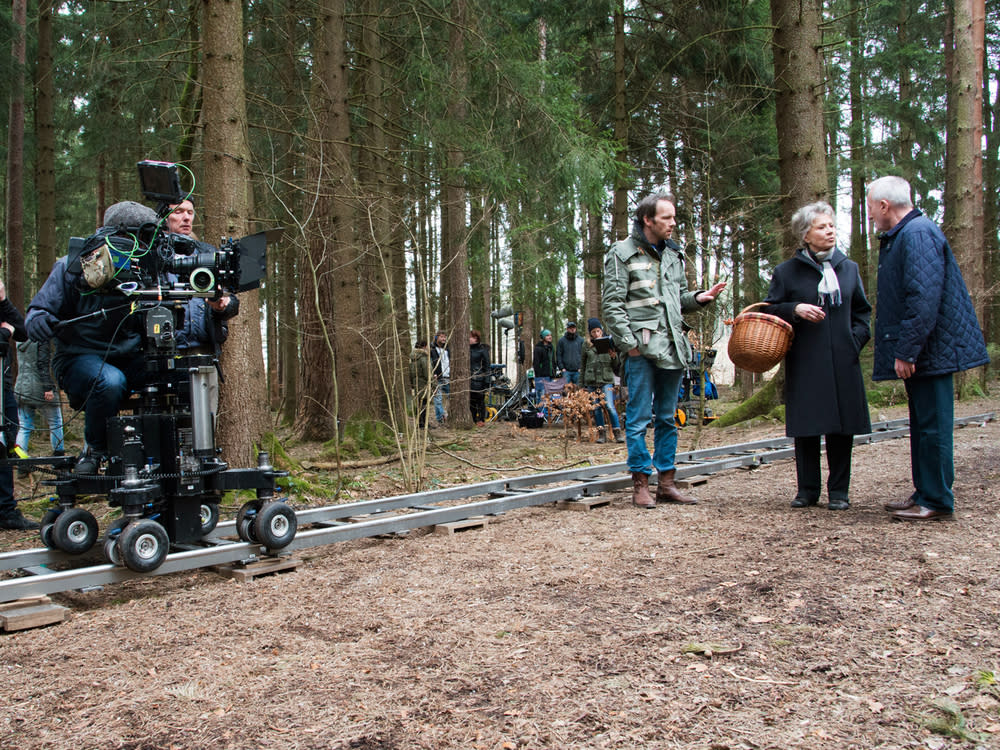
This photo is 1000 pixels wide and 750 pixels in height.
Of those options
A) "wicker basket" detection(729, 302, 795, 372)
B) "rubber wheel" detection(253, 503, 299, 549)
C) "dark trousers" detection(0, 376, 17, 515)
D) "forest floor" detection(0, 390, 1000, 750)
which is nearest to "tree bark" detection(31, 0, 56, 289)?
"dark trousers" detection(0, 376, 17, 515)

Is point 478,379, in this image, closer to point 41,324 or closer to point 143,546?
point 41,324

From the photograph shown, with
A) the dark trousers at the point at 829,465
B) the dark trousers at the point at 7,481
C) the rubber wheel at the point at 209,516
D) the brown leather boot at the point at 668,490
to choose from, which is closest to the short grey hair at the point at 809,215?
the dark trousers at the point at 829,465

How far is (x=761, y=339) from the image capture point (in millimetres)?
5102

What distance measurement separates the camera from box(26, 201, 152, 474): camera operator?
13.3 feet

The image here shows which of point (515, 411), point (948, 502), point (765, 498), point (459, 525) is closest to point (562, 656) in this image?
point (459, 525)

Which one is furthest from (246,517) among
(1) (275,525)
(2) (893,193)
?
(2) (893,193)

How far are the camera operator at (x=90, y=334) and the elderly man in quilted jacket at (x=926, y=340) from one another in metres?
4.12

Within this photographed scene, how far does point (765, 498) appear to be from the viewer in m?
5.77

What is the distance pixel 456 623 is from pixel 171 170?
273 cm

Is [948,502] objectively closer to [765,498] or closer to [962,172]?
[765,498]

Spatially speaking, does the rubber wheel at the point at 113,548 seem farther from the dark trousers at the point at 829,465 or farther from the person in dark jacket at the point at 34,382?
the person in dark jacket at the point at 34,382

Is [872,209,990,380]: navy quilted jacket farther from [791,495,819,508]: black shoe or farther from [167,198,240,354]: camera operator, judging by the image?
[167,198,240,354]: camera operator

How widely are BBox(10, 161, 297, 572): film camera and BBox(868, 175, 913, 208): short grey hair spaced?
11.8 feet

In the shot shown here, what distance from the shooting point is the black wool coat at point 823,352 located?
196 inches
